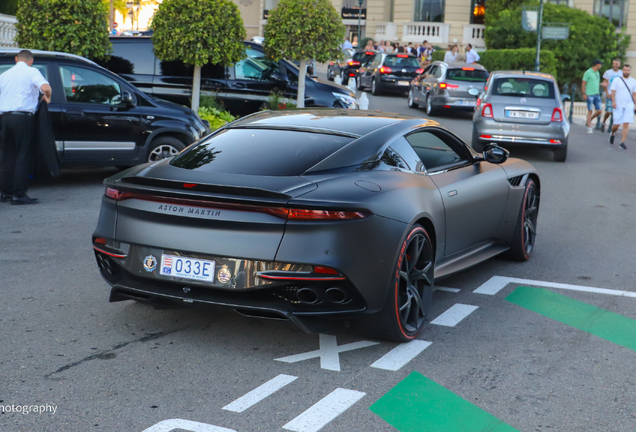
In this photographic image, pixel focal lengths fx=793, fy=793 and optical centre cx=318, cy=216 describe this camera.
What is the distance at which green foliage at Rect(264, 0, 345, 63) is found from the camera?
56.6 ft

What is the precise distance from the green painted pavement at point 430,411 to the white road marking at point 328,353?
47 cm

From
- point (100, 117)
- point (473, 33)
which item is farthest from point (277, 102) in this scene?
point (473, 33)

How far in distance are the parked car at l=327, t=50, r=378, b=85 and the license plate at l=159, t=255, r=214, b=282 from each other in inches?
1083

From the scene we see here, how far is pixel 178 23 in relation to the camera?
50.1 ft

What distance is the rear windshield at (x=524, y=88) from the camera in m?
15.6

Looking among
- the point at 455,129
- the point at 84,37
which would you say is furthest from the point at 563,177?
the point at 84,37

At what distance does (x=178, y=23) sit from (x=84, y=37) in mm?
1893

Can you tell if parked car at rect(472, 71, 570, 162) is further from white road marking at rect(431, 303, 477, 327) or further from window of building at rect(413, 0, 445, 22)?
window of building at rect(413, 0, 445, 22)

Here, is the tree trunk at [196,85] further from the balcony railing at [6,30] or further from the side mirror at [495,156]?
the side mirror at [495,156]

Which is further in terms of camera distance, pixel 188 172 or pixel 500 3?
pixel 500 3

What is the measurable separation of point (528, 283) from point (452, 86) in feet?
55.4

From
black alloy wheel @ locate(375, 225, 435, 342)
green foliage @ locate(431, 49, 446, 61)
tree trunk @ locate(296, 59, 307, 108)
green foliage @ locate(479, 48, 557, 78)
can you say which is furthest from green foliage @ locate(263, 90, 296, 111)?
green foliage @ locate(431, 49, 446, 61)

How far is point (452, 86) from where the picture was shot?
901 inches

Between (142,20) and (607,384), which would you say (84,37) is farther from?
(142,20)
